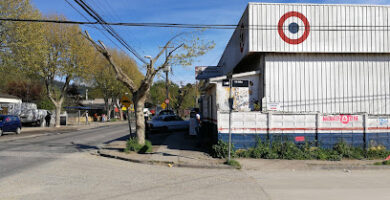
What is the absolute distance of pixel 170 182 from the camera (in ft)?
26.3

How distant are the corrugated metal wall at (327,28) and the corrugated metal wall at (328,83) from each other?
415 mm

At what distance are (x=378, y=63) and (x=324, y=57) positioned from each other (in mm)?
2289

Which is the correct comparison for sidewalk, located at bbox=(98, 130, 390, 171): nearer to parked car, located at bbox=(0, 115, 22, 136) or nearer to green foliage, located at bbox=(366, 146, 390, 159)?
green foliage, located at bbox=(366, 146, 390, 159)

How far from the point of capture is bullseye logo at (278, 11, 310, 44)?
13.0m

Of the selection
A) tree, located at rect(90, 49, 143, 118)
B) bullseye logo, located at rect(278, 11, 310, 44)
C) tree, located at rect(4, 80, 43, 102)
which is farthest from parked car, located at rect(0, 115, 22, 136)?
tree, located at rect(4, 80, 43, 102)

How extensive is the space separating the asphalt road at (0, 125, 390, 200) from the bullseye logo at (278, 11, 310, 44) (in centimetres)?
526

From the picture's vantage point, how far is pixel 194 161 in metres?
10.8

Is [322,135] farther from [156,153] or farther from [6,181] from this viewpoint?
[6,181]

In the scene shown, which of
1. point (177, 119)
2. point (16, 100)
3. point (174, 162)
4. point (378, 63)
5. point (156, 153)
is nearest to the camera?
point (174, 162)

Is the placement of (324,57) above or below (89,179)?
above

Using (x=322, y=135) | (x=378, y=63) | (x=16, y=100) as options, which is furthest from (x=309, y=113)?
(x=16, y=100)

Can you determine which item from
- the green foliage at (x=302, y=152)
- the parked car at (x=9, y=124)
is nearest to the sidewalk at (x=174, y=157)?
the green foliage at (x=302, y=152)

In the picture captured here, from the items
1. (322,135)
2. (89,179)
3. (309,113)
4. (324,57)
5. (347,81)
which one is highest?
(324,57)

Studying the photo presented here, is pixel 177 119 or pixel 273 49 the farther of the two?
pixel 177 119
